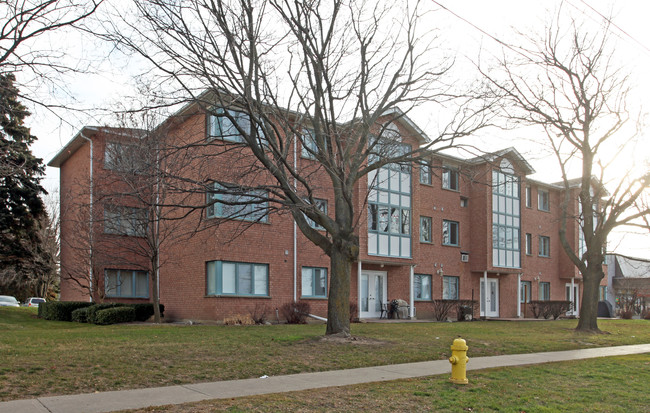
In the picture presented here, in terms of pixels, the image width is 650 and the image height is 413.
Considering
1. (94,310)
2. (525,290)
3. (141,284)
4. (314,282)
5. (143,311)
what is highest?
(314,282)

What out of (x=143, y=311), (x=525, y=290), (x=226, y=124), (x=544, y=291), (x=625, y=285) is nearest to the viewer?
(x=226, y=124)

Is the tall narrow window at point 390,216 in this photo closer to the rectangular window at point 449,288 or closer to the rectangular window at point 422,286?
the rectangular window at point 422,286

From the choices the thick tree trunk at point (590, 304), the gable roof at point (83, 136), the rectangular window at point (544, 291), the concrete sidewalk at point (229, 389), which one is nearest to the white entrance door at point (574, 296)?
the rectangular window at point (544, 291)

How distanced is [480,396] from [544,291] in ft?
109

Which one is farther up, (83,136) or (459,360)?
(83,136)

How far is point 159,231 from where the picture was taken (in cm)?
2272

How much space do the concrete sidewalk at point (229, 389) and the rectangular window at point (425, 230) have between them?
18207mm

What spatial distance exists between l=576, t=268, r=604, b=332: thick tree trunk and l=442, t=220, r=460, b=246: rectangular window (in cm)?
1070

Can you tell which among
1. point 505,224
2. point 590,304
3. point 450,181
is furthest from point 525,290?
point 590,304

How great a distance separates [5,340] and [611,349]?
15343 mm

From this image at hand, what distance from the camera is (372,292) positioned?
29.2 meters

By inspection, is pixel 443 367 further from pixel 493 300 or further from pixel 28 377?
pixel 493 300

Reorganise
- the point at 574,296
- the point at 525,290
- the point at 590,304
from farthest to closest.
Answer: the point at 574,296
the point at 525,290
the point at 590,304

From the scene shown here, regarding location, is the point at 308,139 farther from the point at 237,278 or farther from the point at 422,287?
the point at 422,287
